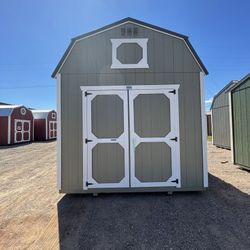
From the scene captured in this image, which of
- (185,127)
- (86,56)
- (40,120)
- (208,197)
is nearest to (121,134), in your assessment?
(185,127)

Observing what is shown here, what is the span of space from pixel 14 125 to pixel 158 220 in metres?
18.4

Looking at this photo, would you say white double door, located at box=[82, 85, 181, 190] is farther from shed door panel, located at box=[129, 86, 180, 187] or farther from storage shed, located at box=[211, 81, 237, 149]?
storage shed, located at box=[211, 81, 237, 149]

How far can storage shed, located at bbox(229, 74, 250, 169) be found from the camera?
6.61 metres

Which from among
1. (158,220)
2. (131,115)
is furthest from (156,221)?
(131,115)

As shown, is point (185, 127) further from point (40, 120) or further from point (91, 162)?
point (40, 120)

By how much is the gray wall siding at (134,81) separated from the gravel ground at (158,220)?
1.80 ft

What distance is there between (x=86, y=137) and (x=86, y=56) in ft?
5.84

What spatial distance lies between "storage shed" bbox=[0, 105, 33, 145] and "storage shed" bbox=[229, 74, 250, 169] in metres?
16.9

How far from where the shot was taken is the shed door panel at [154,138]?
4.75 meters

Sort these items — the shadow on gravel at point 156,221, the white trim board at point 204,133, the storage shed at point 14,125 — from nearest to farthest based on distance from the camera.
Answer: the shadow on gravel at point 156,221, the white trim board at point 204,133, the storage shed at point 14,125

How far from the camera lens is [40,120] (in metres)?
23.7

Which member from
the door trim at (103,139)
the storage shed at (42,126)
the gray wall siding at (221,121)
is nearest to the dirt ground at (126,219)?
the door trim at (103,139)

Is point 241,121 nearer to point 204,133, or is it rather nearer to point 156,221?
point 204,133

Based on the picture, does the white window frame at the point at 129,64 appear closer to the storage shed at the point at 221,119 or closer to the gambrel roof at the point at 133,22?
the gambrel roof at the point at 133,22
